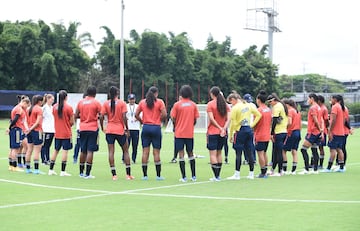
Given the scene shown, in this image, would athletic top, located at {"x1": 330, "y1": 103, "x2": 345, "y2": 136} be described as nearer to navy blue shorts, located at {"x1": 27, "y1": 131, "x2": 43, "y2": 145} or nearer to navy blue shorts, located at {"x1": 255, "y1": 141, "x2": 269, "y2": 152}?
navy blue shorts, located at {"x1": 255, "y1": 141, "x2": 269, "y2": 152}

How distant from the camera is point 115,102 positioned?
14.0 meters

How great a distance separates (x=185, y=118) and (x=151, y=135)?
832 millimetres

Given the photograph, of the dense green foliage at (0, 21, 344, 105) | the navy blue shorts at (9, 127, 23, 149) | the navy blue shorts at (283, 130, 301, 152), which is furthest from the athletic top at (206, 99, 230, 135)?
the dense green foliage at (0, 21, 344, 105)

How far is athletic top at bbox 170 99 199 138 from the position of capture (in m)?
13.7

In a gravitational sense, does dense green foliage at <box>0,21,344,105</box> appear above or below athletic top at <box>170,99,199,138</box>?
above

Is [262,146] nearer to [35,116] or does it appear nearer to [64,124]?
[64,124]

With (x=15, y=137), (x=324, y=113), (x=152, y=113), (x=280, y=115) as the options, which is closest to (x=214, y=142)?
(x=152, y=113)

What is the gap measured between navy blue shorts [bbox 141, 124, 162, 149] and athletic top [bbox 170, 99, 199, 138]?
414mm

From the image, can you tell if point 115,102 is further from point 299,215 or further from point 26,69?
point 26,69

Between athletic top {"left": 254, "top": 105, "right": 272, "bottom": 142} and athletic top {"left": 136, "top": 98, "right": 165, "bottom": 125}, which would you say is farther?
athletic top {"left": 254, "top": 105, "right": 272, "bottom": 142}

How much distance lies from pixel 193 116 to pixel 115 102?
1743 millimetres

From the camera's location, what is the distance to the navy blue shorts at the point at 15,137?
15805mm

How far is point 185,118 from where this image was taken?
13750 mm

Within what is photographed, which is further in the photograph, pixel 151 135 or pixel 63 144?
pixel 63 144
